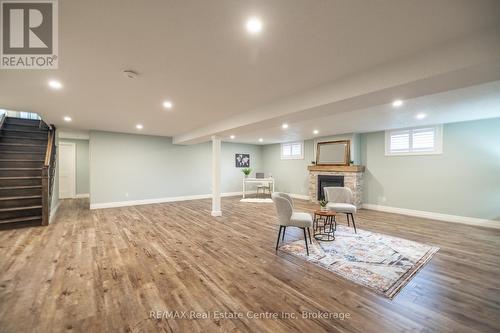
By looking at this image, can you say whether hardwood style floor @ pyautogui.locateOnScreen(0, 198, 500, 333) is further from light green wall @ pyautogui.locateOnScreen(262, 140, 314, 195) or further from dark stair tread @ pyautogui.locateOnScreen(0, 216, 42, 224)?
light green wall @ pyautogui.locateOnScreen(262, 140, 314, 195)

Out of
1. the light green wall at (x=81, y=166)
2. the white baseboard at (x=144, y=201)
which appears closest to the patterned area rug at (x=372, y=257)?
the white baseboard at (x=144, y=201)

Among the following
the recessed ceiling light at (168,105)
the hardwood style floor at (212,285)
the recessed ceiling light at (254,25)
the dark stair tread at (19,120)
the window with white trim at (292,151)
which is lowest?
the hardwood style floor at (212,285)

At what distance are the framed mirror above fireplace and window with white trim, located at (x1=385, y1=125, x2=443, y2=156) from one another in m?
1.14

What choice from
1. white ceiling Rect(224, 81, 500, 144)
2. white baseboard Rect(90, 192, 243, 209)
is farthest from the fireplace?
white baseboard Rect(90, 192, 243, 209)

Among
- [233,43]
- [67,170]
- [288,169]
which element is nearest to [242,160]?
[288,169]

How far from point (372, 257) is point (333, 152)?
4.84 meters

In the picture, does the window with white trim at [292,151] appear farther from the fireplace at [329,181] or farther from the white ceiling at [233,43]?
the white ceiling at [233,43]

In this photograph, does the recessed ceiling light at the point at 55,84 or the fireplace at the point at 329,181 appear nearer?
the recessed ceiling light at the point at 55,84

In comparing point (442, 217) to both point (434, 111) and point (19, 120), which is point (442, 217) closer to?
point (434, 111)

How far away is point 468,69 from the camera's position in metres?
1.80

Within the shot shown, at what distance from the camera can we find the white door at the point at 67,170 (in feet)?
26.9

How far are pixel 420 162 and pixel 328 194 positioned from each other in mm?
3022

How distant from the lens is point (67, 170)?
8.30 m

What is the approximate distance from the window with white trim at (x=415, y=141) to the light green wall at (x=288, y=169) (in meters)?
2.84
